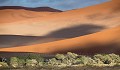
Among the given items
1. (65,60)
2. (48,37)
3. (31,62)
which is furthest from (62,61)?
(48,37)

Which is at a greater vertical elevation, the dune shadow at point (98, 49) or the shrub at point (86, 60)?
the dune shadow at point (98, 49)

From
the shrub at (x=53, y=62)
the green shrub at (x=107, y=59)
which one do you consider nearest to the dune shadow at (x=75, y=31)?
the green shrub at (x=107, y=59)

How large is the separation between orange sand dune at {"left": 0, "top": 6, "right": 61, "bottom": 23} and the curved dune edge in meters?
1.67

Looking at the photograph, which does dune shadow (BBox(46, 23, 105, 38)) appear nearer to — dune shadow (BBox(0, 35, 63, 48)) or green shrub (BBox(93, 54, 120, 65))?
dune shadow (BBox(0, 35, 63, 48))

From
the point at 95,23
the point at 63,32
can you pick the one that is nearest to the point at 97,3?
the point at 95,23

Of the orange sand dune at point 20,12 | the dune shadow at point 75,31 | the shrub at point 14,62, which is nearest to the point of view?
the shrub at point 14,62

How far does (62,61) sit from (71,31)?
6.57ft

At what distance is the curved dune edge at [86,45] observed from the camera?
14305 millimetres

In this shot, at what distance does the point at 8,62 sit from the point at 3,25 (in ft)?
8.30

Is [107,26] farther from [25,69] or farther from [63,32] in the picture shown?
[25,69]

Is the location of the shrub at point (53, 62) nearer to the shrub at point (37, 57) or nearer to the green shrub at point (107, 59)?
the shrub at point (37, 57)

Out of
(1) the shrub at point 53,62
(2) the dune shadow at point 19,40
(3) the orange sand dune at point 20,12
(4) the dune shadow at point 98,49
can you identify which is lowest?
(1) the shrub at point 53,62

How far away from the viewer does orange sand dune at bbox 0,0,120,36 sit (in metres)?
15.0

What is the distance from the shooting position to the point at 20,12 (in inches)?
615
